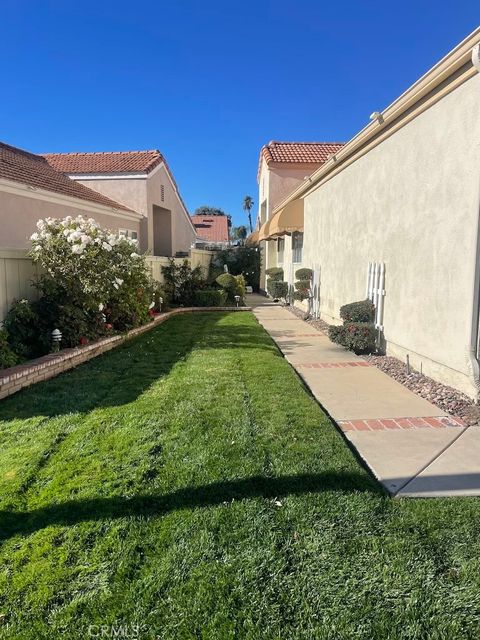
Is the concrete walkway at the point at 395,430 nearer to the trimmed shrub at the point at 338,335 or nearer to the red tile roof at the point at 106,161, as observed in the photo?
the trimmed shrub at the point at 338,335

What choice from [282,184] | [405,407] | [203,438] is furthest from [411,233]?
[282,184]

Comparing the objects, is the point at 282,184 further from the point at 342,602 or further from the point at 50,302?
the point at 342,602

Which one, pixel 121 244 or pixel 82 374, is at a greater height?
pixel 121 244

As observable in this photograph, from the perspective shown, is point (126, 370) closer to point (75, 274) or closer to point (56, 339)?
point (56, 339)

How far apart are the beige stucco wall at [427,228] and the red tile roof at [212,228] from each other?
2009 inches

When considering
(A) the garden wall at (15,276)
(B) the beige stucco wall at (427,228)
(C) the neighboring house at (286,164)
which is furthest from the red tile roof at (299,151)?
(A) the garden wall at (15,276)

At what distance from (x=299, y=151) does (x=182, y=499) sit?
26.3 m

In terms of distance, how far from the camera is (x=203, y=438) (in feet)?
16.4

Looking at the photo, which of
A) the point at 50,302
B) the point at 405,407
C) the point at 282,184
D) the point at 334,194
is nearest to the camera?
the point at 405,407

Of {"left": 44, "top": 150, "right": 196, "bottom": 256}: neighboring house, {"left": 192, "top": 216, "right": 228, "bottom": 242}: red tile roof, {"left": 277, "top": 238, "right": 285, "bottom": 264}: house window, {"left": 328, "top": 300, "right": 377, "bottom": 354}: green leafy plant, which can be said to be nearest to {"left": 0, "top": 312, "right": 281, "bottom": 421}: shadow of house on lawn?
{"left": 328, "top": 300, "right": 377, "bottom": 354}: green leafy plant

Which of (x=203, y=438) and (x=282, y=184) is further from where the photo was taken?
(x=282, y=184)

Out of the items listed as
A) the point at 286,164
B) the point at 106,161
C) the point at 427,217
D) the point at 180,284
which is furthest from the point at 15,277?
the point at 286,164

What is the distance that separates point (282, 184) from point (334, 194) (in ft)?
45.9

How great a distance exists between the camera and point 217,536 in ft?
10.7
